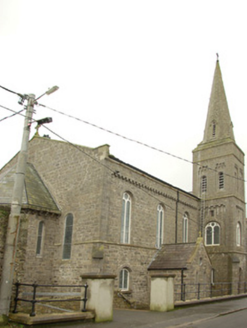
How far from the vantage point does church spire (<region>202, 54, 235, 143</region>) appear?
3616 cm

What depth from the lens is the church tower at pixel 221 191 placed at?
1212 inches

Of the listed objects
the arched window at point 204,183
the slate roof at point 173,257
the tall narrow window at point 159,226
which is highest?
the arched window at point 204,183

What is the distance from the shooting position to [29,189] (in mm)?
22391

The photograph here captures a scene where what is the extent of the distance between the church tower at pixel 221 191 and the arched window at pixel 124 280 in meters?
11.5

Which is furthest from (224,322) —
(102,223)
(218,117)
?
(218,117)

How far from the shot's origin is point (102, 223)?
2072cm

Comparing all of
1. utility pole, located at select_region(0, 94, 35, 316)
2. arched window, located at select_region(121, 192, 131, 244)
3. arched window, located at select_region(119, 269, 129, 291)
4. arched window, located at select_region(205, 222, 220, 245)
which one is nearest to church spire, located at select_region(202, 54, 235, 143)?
arched window, located at select_region(205, 222, 220, 245)

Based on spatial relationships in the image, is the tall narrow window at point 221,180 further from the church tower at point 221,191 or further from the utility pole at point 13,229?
the utility pole at point 13,229

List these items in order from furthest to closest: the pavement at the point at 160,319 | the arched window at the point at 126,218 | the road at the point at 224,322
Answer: the arched window at the point at 126,218 < the road at the point at 224,322 < the pavement at the point at 160,319

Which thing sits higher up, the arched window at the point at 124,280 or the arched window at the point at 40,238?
the arched window at the point at 40,238

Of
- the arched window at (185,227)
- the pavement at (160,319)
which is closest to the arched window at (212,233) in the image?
the arched window at (185,227)

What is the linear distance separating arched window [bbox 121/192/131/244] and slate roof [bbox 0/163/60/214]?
4.42 metres

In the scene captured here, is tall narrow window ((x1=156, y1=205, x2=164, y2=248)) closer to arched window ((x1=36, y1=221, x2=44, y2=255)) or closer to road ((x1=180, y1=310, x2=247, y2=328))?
arched window ((x1=36, y1=221, x2=44, y2=255))

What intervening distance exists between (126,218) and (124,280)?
402cm
